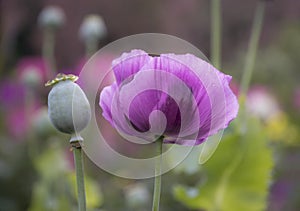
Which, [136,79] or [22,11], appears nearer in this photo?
[136,79]

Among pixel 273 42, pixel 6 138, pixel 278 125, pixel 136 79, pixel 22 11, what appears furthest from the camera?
pixel 273 42

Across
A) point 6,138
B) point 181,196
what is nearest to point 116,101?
point 181,196

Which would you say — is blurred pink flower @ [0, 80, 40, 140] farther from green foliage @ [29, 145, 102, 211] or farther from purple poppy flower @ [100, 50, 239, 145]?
purple poppy flower @ [100, 50, 239, 145]

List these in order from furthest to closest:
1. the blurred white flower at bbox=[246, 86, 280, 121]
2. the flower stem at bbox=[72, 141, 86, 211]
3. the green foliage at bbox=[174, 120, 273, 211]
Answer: the blurred white flower at bbox=[246, 86, 280, 121] → the green foliage at bbox=[174, 120, 273, 211] → the flower stem at bbox=[72, 141, 86, 211]

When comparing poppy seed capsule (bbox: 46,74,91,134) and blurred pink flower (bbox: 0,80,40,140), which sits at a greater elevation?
blurred pink flower (bbox: 0,80,40,140)

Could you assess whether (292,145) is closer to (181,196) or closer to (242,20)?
(181,196)

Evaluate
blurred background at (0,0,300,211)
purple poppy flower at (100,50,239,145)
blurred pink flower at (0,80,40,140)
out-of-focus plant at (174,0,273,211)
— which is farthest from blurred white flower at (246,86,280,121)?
purple poppy flower at (100,50,239,145)

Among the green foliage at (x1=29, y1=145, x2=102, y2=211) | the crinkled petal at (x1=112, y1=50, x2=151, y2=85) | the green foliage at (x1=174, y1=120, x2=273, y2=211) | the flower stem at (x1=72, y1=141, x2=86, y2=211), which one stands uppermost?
the green foliage at (x1=29, y1=145, x2=102, y2=211)

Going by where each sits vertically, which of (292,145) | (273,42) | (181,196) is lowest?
(181,196)
